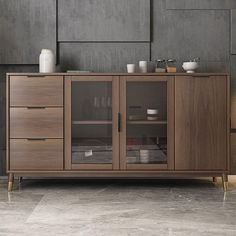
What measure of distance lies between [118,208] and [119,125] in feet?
2.81

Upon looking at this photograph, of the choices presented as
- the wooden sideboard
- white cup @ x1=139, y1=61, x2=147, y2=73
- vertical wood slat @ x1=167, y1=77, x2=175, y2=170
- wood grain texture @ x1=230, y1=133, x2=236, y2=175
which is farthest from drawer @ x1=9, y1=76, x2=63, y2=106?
wood grain texture @ x1=230, y1=133, x2=236, y2=175

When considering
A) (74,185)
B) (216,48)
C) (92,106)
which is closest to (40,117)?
(92,106)

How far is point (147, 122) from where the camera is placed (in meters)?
3.96

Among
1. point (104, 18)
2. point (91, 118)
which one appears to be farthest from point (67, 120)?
point (104, 18)

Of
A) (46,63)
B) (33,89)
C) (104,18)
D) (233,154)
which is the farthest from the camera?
(233,154)

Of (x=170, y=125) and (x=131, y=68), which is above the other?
(x=131, y=68)

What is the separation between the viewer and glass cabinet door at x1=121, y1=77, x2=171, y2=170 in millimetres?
3955

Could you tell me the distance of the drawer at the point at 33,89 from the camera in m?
3.93

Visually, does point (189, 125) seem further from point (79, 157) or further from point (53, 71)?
point (53, 71)

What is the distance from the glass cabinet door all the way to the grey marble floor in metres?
0.29

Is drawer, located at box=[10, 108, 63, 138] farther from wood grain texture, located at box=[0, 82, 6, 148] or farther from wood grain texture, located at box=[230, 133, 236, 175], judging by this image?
wood grain texture, located at box=[230, 133, 236, 175]

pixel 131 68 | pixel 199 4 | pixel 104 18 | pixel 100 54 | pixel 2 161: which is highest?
pixel 199 4

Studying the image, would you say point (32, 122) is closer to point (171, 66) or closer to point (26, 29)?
point (26, 29)

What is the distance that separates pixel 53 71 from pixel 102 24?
66 centimetres
